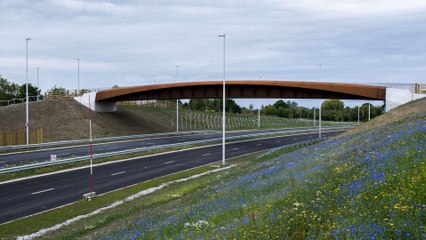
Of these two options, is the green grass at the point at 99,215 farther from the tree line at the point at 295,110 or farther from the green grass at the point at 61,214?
the tree line at the point at 295,110

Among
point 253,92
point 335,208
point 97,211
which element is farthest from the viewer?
point 253,92

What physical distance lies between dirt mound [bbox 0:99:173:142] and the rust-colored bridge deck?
14.9 feet

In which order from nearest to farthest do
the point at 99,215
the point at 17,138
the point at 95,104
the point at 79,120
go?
1. the point at 99,215
2. the point at 17,138
3. the point at 79,120
4. the point at 95,104

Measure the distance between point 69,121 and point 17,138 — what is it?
1550 centimetres

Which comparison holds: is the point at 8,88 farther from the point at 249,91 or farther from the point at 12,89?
the point at 249,91

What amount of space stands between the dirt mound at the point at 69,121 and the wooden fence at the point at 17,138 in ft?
10.5

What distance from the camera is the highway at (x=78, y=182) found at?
21641 millimetres

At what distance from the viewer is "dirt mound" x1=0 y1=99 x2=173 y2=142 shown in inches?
2365

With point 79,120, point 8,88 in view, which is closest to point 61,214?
point 79,120

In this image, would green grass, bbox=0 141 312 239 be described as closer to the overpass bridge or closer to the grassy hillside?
the overpass bridge

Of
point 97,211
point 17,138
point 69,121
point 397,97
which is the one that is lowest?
point 97,211

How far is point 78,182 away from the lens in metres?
28.3

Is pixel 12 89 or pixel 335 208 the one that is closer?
pixel 335 208

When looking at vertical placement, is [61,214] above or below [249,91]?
below
